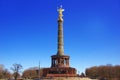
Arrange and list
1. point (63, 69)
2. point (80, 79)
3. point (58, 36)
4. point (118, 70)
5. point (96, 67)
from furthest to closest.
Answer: point (96, 67), point (118, 70), point (58, 36), point (63, 69), point (80, 79)

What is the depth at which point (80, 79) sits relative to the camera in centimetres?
6550

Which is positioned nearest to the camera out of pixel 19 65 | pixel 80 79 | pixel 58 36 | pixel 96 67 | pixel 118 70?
pixel 80 79

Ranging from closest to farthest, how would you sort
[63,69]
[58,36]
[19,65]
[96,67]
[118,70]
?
[63,69], [58,36], [19,65], [118,70], [96,67]

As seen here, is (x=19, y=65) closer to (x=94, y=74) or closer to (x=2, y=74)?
(x=2, y=74)

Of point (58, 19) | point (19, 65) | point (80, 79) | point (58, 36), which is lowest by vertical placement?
point (80, 79)

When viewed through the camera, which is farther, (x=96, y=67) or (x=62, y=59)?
(x=96, y=67)

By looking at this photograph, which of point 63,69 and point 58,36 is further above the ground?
point 58,36

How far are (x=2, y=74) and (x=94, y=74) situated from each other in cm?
3955

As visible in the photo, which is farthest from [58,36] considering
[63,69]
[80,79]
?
[80,79]

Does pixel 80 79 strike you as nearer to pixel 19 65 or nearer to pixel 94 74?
pixel 19 65

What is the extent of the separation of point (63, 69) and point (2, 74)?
4873 centimetres

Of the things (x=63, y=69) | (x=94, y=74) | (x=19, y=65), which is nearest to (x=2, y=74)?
(x=19, y=65)

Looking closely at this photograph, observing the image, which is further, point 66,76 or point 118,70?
point 118,70

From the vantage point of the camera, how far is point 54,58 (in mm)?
74438
